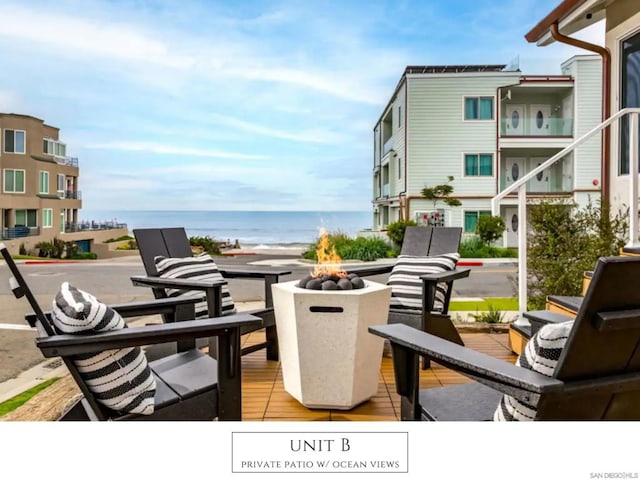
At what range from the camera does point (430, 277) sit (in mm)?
2725

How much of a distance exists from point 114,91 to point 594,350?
6.65 feet

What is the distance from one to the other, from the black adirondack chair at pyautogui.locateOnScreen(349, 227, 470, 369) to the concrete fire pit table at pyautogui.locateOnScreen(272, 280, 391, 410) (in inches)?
22.8

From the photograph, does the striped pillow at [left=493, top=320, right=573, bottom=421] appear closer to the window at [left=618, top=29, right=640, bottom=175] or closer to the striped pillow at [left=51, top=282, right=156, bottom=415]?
the striped pillow at [left=51, top=282, right=156, bottom=415]

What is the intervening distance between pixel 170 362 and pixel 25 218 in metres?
0.87

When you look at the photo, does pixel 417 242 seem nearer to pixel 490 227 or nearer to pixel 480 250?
pixel 490 227

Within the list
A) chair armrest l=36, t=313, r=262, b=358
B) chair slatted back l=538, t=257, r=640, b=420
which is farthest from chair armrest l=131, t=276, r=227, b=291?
chair slatted back l=538, t=257, r=640, b=420

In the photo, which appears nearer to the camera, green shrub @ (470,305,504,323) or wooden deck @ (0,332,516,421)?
wooden deck @ (0,332,516,421)

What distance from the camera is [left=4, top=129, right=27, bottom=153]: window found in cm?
213

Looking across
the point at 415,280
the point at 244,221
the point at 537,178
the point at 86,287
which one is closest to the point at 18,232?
the point at 244,221

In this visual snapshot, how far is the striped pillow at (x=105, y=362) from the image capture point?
143 centimetres

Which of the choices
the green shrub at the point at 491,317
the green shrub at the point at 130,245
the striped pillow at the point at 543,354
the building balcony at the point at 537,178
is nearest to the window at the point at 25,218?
the green shrub at the point at 130,245

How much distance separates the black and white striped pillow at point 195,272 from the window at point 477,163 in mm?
1729

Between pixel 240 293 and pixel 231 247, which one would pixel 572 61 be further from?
pixel 240 293

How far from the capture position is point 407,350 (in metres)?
1.56
